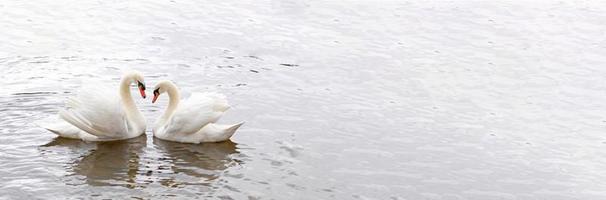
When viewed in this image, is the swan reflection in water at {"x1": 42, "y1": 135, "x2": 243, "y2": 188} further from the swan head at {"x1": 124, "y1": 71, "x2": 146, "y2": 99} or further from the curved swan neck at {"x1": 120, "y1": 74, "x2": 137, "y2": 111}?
the swan head at {"x1": 124, "y1": 71, "x2": 146, "y2": 99}

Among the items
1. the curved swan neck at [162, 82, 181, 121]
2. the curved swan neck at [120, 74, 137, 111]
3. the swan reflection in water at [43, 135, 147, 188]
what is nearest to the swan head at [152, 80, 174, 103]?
the curved swan neck at [162, 82, 181, 121]

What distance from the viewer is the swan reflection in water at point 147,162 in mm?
10945

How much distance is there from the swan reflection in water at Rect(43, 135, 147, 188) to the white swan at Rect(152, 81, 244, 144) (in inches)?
15.1

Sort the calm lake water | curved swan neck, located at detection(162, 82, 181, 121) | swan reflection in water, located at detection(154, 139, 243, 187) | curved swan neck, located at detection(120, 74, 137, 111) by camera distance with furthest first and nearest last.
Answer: curved swan neck, located at detection(162, 82, 181, 121)
curved swan neck, located at detection(120, 74, 137, 111)
the calm lake water
swan reflection in water, located at detection(154, 139, 243, 187)

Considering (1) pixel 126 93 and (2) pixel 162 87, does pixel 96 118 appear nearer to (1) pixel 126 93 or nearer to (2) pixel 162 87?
(1) pixel 126 93

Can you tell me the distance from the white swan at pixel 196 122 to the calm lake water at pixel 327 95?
199 mm

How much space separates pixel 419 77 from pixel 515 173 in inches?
181

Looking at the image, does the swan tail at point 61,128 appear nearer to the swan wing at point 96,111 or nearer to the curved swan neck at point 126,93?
the swan wing at point 96,111

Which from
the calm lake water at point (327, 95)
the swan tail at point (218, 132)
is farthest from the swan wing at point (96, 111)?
the swan tail at point (218, 132)

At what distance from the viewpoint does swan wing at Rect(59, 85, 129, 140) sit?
11.9 metres

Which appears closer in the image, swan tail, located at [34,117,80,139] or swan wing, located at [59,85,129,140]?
swan wing, located at [59,85,129,140]

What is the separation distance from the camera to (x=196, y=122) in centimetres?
1218

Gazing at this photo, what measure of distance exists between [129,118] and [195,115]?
0.92m

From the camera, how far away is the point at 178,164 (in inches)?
455
